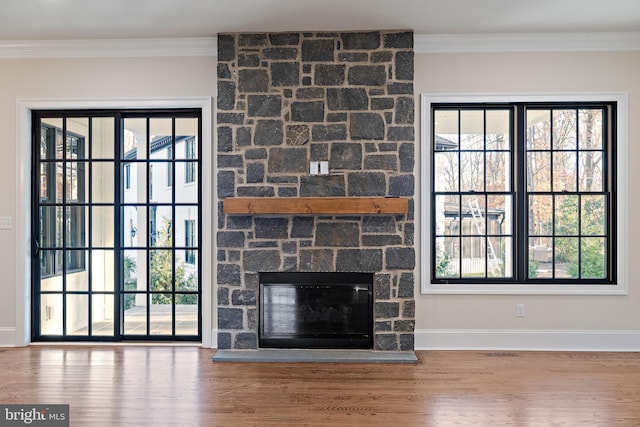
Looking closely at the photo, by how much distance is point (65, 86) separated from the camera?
458cm

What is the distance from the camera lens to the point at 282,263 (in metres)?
4.32

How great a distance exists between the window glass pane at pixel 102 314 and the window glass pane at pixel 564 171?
4491 millimetres

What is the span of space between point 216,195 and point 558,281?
3.36m

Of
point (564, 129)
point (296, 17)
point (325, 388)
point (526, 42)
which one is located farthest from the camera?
point (564, 129)

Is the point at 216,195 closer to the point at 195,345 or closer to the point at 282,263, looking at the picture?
the point at 282,263

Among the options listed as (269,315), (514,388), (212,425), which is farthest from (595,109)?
(212,425)

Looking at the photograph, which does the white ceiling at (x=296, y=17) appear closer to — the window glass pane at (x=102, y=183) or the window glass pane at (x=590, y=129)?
the window glass pane at (x=590, y=129)

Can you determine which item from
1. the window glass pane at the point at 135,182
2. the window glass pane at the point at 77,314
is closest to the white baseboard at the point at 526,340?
the window glass pane at the point at 135,182

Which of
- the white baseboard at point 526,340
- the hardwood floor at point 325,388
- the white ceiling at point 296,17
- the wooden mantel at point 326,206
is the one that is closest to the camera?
the hardwood floor at point 325,388

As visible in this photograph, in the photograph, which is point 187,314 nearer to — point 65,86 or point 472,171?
point 65,86

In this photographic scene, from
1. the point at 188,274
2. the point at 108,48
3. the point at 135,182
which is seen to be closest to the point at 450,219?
the point at 188,274

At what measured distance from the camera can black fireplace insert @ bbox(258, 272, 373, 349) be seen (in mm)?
4359

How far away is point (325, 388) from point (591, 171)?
10.6 feet

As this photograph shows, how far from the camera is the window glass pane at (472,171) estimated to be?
4.55 meters
